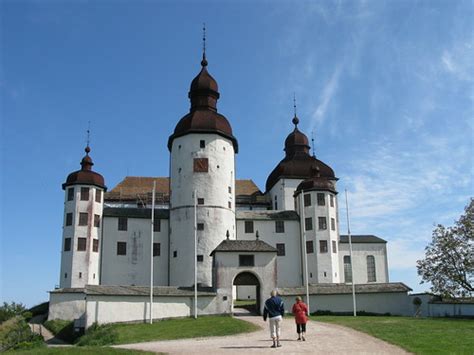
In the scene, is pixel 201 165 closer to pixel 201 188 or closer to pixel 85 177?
pixel 201 188

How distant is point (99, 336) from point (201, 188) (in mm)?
20671

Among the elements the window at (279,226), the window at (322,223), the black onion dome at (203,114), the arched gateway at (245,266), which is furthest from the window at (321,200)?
the arched gateway at (245,266)

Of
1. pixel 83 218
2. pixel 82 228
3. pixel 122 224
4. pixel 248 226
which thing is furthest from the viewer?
pixel 248 226

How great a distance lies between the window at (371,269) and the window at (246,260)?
2090 cm

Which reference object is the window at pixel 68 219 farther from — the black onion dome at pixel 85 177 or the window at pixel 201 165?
the window at pixel 201 165

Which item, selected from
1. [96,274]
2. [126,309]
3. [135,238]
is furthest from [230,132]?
[126,309]

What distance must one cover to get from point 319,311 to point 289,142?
29962mm

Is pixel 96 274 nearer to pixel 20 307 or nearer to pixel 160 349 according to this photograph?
pixel 20 307

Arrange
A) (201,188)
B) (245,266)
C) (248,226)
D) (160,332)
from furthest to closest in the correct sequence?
1. (248,226)
2. (201,188)
3. (245,266)
4. (160,332)

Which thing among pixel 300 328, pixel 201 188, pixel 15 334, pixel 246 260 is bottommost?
pixel 15 334

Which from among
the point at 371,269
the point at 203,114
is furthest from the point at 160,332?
the point at 371,269

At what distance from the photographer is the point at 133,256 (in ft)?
155

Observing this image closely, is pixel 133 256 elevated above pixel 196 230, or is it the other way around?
pixel 196 230

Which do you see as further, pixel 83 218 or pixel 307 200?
A: pixel 307 200
